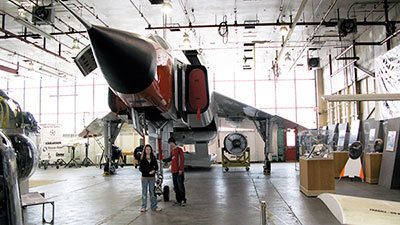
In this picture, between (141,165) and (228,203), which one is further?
(228,203)

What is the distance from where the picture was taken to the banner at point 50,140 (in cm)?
1758

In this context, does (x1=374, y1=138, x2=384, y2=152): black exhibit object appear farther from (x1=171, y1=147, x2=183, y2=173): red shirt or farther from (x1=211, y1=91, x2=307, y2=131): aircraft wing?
(x1=171, y1=147, x2=183, y2=173): red shirt

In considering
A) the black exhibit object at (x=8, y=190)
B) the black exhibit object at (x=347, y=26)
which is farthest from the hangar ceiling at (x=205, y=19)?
the black exhibit object at (x=8, y=190)

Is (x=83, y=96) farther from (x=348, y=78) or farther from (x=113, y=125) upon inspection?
(x=348, y=78)

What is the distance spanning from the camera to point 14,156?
1523mm

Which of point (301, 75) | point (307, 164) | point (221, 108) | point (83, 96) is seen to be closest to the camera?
point (307, 164)

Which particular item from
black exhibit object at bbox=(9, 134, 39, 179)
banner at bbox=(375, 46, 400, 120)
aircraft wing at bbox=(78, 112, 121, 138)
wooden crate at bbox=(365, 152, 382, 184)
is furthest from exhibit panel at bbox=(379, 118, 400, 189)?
aircraft wing at bbox=(78, 112, 121, 138)

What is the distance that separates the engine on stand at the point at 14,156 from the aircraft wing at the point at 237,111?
21.3ft

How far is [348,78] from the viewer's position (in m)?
17.6

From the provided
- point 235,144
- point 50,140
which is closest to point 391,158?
point 235,144

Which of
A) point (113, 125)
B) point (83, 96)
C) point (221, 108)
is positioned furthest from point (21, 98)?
point (221, 108)

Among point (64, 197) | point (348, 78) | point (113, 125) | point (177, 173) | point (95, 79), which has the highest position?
point (95, 79)

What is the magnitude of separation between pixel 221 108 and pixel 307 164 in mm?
5069

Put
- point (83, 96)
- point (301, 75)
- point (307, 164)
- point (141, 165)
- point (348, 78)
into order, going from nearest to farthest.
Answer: point (141, 165), point (307, 164), point (348, 78), point (301, 75), point (83, 96)
